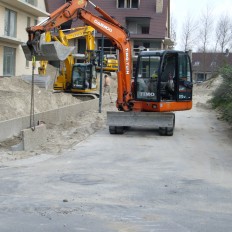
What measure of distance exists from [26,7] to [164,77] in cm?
2455

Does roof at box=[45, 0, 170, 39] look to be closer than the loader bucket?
No

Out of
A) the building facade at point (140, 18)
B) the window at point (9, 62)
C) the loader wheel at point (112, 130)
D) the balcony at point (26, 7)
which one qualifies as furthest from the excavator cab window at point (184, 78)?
the building facade at point (140, 18)

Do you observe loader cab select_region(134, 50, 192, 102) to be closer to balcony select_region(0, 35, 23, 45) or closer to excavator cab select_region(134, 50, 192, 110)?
excavator cab select_region(134, 50, 192, 110)

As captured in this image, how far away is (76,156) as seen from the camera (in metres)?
11.5

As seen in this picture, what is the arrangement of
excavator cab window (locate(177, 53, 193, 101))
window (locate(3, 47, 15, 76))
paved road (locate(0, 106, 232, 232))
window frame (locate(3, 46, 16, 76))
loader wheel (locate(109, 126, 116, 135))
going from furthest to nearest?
window (locate(3, 47, 15, 76)) < window frame (locate(3, 46, 16, 76)) < excavator cab window (locate(177, 53, 193, 101)) < loader wheel (locate(109, 126, 116, 135)) < paved road (locate(0, 106, 232, 232))

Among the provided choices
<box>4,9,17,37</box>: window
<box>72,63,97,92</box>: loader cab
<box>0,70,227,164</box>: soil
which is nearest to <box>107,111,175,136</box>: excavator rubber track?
<box>0,70,227,164</box>: soil

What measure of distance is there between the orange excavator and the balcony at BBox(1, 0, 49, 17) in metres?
21.0

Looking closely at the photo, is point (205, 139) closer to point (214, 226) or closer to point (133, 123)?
point (133, 123)

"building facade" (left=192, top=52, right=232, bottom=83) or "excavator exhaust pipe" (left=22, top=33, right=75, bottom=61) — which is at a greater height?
"building facade" (left=192, top=52, right=232, bottom=83)

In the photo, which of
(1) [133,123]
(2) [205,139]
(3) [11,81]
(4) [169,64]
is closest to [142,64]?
(4) [169,64]

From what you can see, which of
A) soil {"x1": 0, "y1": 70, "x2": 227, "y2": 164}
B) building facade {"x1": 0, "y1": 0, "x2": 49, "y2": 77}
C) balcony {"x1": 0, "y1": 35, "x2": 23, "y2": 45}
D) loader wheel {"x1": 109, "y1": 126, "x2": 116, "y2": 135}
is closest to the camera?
soil {"x1": 0, "y1": 70, "x2": 227, "y2": 164}

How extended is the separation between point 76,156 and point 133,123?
4.52 metres

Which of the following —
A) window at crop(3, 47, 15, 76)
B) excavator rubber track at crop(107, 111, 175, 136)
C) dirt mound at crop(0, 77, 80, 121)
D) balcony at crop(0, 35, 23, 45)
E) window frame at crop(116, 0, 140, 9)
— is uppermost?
window frame at crop(116, 0, 140, 9)

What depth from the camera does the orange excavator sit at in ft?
51.0
